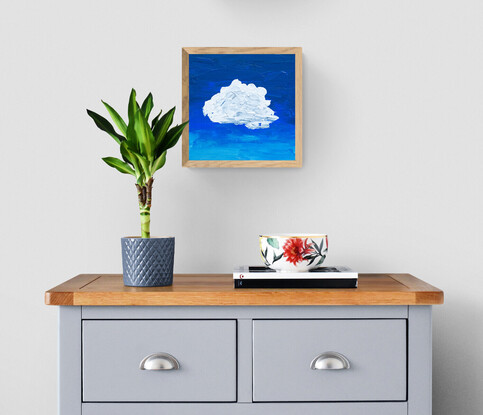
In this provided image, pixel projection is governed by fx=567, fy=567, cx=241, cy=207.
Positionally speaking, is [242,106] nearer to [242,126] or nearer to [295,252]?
[242,126]

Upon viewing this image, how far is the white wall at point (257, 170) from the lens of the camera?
181 centimetres

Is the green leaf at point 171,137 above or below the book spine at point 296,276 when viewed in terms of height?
above

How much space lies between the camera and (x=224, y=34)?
1.83 meters

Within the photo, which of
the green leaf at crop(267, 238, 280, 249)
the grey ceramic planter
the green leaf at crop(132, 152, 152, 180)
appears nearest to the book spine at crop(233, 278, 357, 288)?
the green leaf at crop(267, 238, 280, 249)

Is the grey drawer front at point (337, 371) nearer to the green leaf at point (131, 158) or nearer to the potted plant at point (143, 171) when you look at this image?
the potted plant at point (143, 171)

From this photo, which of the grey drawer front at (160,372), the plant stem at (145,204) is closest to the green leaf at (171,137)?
the plant stem at (145,204)

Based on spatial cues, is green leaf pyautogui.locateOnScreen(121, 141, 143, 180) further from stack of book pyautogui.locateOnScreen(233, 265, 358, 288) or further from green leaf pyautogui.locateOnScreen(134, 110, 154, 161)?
stack of book pyautogui.locateOnScreen(233, 265, 358, 288)

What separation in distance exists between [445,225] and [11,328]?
4.69 feet

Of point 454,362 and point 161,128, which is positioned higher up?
point 161,128

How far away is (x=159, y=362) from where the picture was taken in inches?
52.6

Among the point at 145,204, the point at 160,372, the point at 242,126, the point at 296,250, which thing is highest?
the point at 242,126

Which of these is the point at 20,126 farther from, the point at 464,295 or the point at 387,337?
the point at 464,295

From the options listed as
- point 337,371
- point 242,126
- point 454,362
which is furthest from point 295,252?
point 454,362

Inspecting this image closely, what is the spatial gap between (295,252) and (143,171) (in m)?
0.46
